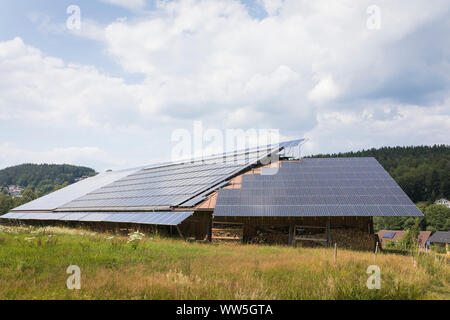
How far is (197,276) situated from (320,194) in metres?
14.5

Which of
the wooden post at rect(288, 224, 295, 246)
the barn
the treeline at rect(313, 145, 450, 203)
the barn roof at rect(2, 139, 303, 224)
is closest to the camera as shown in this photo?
the barn

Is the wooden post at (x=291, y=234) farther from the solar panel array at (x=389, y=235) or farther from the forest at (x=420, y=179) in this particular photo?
the forest at (x=420, y=179)

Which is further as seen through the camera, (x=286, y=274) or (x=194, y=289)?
(x=286, y=274)

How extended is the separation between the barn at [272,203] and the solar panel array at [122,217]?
0.11 metres

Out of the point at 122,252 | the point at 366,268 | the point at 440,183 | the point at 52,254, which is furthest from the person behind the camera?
the point at 440,183

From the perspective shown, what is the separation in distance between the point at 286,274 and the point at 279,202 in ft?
35.3

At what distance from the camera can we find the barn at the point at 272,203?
66.4 feet

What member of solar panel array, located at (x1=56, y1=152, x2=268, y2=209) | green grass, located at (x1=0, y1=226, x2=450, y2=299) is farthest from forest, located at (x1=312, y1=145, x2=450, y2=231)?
green grass, located at (x1=0, y1=226, x2=450, y2=299)

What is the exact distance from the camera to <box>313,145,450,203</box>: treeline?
11981cm

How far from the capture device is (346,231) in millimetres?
20797

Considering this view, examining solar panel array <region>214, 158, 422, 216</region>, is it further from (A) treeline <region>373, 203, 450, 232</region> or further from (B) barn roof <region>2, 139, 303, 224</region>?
(A) treeline <region>373, 203, 450, 232</region>

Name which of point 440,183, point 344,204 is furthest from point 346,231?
point 440,183

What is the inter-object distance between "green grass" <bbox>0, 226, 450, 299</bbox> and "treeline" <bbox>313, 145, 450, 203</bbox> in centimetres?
10899
